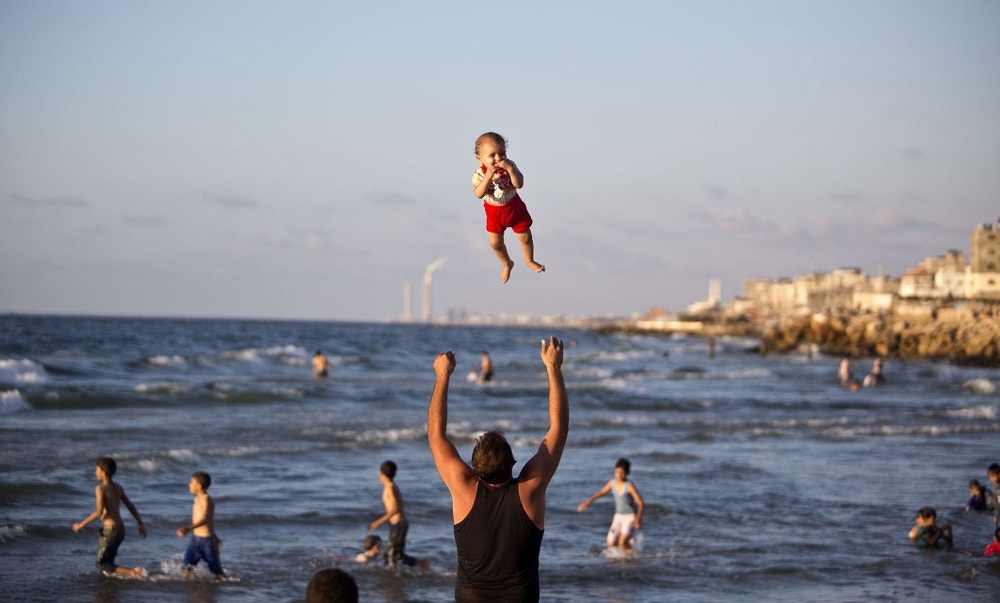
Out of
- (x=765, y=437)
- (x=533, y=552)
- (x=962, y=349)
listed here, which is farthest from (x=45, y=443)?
(x=962, y=349)

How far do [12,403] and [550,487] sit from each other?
57.0ft

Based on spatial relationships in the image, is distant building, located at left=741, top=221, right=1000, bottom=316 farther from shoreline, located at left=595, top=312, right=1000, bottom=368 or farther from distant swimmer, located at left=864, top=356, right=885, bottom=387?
distant swimmer, located at left=864, top=356, right=885, bottom=387

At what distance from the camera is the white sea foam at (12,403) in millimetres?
28711

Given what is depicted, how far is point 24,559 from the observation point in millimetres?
12555

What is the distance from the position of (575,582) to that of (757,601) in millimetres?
1944

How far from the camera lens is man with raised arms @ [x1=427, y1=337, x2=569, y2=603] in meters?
5.03

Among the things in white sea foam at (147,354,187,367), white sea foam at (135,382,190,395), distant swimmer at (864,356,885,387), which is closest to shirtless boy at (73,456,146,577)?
white sea foam at (135,382,190,395)

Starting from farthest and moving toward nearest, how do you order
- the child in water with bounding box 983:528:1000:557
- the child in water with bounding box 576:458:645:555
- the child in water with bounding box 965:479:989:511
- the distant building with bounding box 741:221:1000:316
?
the distant building with bounding box 741:221:1000:316, the child in water with bounding box 965:479:989:511, the child in water with bounding box 576:458:645:555, the child in water with bounding box 983:528:1000:557

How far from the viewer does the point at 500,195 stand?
228 inches

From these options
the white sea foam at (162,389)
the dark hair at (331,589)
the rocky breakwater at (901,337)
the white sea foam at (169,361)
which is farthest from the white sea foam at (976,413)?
the white sea foam at (169,361)

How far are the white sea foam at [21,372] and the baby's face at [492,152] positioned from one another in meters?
37.4

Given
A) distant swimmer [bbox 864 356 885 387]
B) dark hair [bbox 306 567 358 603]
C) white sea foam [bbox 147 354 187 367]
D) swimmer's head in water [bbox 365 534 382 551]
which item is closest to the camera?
dark hair [bbox 306 567 358 603]

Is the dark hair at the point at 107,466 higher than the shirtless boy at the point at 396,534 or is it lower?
higher

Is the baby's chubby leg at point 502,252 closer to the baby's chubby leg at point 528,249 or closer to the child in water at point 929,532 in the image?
the baby's chubby leg at point 528,249
